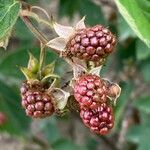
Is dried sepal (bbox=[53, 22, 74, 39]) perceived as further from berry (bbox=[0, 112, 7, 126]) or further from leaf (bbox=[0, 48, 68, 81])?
berry (bbox=[0, 112, 7, 126])

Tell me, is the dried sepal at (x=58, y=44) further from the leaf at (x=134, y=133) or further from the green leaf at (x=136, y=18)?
the leaf at (x=134, y=133)

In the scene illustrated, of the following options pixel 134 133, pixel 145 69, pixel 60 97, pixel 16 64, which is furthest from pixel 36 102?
pixel 134 133

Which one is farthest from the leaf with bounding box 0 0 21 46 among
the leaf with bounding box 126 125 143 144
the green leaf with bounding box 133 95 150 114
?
the leaf with bounding box 126 125 143 144

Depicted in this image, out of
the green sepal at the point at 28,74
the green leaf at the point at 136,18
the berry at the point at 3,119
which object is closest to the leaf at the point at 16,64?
the berry at the point at 3,119

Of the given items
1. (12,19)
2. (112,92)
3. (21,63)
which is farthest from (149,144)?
(12,19)

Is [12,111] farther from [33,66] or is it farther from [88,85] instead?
[88,85]

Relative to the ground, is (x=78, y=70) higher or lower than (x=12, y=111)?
higher
